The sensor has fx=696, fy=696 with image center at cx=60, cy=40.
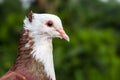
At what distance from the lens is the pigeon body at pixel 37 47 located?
6.90 m

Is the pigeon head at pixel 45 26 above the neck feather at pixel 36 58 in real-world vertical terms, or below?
above

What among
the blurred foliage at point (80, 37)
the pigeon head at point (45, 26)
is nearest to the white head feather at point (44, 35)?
the pigeon head at point (45, 26)

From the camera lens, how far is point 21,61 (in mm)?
7039

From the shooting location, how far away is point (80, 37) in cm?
1834

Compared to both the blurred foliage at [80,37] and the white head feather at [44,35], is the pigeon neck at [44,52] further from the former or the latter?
the blurred foliage at [80,37]

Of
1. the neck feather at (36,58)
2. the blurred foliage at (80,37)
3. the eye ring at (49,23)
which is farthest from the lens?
the blurred foliage at (80,37)

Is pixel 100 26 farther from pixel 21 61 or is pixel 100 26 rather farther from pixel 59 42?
pixel 21 61

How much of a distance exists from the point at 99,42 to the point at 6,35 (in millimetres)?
2715

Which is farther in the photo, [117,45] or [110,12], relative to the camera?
[110,12]

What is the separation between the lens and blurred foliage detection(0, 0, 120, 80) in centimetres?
1672

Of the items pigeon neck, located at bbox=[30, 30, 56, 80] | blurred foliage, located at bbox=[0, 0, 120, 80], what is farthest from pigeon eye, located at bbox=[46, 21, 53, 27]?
blurred foliage, located at bbox=[0, 0, 120, 80]

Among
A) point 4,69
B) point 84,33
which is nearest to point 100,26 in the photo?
point 84,33

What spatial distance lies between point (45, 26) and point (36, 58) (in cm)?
35

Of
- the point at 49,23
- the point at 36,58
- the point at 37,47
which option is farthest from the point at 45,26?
the point at 36,58
